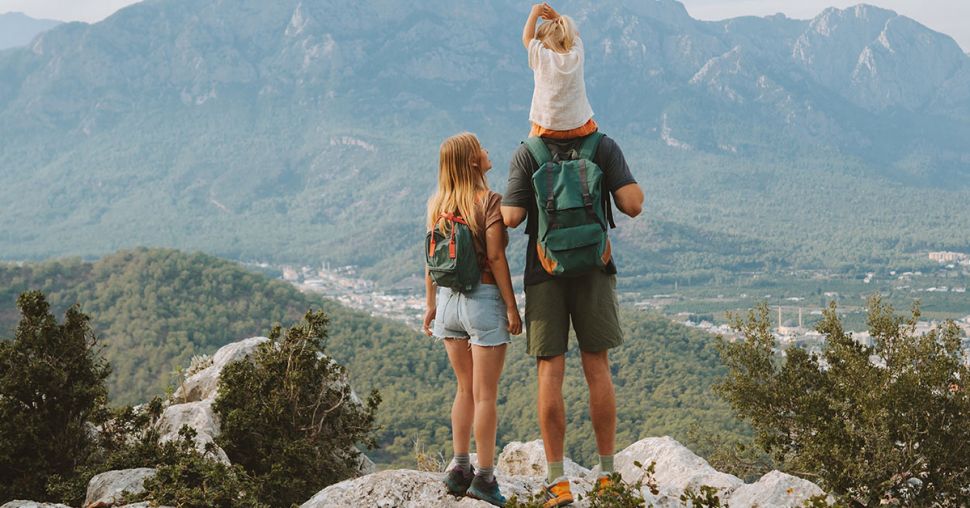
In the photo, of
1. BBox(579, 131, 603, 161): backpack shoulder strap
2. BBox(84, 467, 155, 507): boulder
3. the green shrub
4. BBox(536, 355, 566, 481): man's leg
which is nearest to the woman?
BBox(536, 355, 566, 481): man's leg

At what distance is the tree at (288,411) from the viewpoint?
657 cm

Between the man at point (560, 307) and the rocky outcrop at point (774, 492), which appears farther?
the rocky outcrop at point (774, 492)

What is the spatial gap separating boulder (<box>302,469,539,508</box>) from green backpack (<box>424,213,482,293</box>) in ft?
3.64

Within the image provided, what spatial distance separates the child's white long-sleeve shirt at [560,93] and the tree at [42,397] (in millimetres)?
3494

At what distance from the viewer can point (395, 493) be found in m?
5.11

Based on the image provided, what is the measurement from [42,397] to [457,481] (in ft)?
10.1

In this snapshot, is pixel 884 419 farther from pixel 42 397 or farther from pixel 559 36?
pixel 42 397

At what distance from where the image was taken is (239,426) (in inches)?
261

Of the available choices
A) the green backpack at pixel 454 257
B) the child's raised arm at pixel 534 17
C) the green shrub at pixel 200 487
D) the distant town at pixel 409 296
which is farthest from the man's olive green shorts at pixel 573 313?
the distant town at pixel 409 296

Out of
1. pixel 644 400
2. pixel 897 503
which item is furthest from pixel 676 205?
pixel 897 503

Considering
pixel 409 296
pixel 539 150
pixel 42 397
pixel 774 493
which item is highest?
pixel 539 150

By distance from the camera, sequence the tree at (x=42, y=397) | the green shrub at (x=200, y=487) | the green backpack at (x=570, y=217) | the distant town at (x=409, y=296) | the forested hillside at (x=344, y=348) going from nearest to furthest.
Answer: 1. the green backpack at (x=570, y=217)
2. the green shrub at (x=200, y=487)
3. the tree at (x=42, y=397)
4. the forested hillside at (x=344, y=348)
5. the distant town at (x=409, y=296)

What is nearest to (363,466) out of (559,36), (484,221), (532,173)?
(484,221)

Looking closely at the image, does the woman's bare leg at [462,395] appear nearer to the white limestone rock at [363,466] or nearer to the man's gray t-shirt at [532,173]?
the man's gray t-shirt at [532,173]
